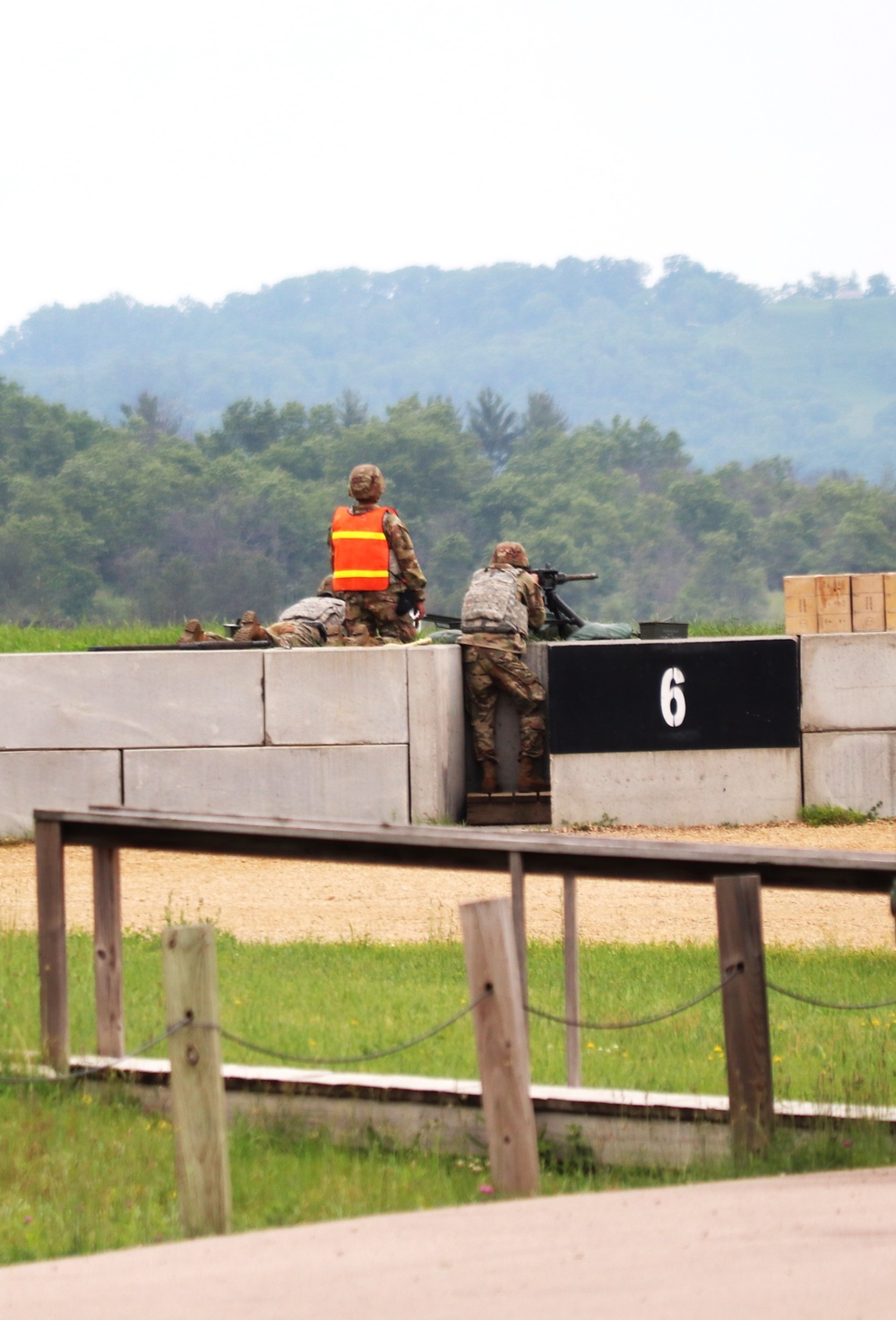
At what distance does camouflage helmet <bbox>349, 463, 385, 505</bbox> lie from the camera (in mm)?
15461

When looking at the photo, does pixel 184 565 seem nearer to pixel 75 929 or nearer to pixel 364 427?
pixel 364 427

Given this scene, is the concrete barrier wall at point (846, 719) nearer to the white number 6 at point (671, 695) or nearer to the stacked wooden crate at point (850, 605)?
the stacked wooden crate at point (850, 605)

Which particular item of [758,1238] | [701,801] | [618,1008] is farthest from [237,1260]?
[701,801]

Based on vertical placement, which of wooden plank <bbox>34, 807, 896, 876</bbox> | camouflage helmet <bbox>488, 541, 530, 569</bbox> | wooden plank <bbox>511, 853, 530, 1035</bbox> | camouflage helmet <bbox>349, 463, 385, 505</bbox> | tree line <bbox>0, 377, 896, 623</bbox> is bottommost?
wooden plank <bbox>511, 853, 530, 1035</bbox>

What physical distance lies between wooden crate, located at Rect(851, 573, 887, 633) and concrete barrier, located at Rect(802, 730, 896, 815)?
1.25m

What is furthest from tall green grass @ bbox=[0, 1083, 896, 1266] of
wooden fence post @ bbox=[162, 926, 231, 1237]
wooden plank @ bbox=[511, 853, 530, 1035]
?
wooden plank @ bbox=[511, 853, 530, 1035]

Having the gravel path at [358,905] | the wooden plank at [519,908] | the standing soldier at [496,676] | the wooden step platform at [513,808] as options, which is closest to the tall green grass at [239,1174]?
the wooden plank at [519,908]

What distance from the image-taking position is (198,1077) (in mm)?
5027

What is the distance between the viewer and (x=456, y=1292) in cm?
429

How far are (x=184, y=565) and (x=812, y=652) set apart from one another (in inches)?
3682

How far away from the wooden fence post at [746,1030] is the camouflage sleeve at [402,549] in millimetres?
10074

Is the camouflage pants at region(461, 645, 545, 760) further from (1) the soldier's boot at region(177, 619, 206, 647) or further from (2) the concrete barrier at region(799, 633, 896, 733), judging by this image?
(1) the soldier's boot at region(177, 619, 206, 647)

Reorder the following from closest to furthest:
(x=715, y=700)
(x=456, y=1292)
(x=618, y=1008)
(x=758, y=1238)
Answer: (x=456, y=1292), (x=758, y=1238), (x=618, y=1008), (x=715, y=700)

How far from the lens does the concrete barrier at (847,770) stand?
51.2ft
